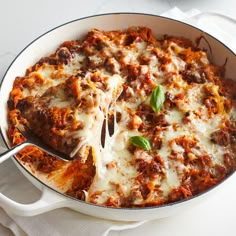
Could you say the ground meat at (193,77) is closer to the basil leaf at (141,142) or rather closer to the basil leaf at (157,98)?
the basil leaf at (157,98)

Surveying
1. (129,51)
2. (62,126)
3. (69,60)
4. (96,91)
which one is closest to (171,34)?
(129,51)

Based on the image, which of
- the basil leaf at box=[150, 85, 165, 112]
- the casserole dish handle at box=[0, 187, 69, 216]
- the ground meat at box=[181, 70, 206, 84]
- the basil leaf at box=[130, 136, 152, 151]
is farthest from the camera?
the ground meat at box=[181, 70, 206, 84]

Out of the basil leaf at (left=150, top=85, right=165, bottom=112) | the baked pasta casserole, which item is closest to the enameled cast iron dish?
the baked pasta casserole

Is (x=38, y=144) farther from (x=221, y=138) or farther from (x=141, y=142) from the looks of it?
(x=221, y=138)

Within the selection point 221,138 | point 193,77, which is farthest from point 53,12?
point 221,138

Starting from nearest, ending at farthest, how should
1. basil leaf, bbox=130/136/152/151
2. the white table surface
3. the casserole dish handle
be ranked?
the casserole dish handle → basil leaf, bbox=130/136/152/151 → the white table surface

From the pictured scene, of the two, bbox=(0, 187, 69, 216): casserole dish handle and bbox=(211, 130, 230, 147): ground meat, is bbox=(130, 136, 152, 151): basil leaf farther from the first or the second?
bbox=(0, 187, 69, 216): casserole dish handle

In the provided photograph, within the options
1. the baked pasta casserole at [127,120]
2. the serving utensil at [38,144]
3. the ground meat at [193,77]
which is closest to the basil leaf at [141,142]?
the baked pasta casserole at [127,120]

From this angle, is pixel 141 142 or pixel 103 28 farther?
pixel 103 28
